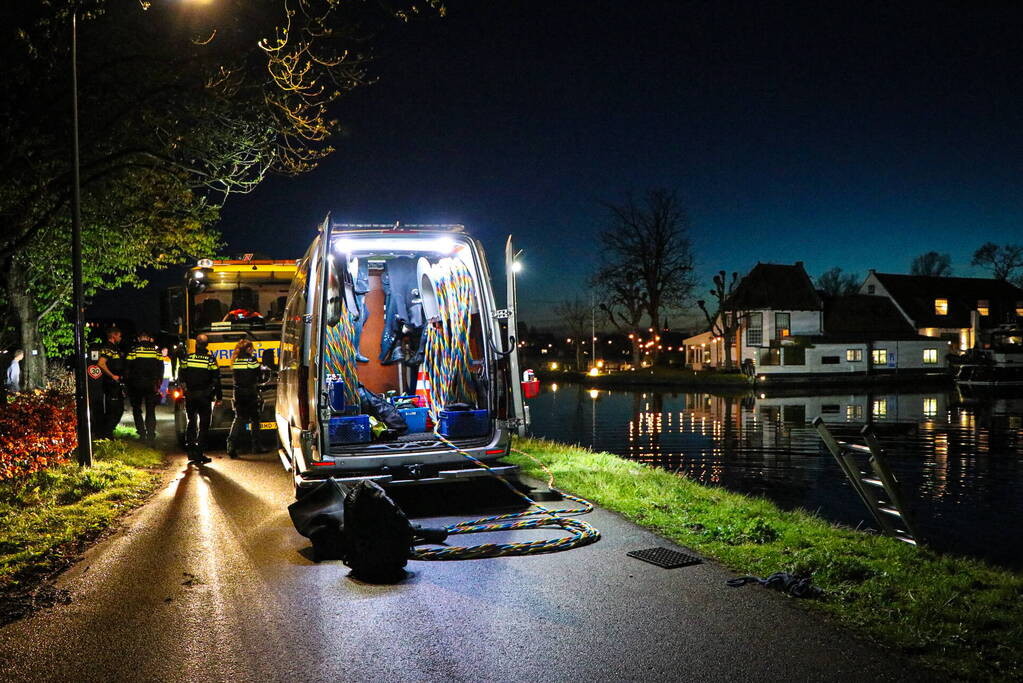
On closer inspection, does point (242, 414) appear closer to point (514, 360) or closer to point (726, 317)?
point (514, 360)

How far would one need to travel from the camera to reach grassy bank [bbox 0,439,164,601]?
6.14 m

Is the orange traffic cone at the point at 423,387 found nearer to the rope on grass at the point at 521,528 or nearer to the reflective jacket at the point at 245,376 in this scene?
the rope on grass at the point at 521,528

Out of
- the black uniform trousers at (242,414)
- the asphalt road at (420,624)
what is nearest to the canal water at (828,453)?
the asphalt road at (420,624)

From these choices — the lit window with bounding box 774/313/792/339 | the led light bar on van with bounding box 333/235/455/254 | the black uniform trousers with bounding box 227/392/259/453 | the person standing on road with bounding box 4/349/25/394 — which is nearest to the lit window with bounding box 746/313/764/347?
the lit window with bounding box 774/313/792/339

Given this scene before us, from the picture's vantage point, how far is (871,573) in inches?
216

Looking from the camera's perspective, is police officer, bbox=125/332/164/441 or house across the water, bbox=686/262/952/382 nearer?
police officer, bbox=125/332/164/441

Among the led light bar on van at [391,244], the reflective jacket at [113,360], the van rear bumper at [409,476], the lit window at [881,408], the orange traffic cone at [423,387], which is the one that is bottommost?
the lit window at [881,408]

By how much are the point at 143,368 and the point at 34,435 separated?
445cm

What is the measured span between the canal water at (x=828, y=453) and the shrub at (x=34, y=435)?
9.99m

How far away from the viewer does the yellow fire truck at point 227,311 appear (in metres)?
13.3

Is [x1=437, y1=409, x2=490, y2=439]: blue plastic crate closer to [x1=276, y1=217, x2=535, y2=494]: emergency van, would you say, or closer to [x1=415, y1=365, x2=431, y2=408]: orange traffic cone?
[x1=276, y1=217, x2=535, y2=494]: emergency van

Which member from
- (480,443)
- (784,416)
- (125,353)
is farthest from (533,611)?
(784,416)

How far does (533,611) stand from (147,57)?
11.3 meters

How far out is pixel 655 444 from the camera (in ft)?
63.9
